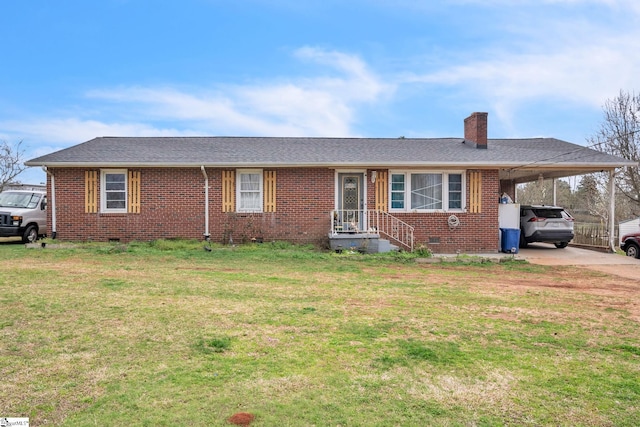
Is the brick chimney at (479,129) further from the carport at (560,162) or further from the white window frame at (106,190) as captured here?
the white window frame at (106,190)

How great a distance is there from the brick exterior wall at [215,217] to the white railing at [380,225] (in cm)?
25

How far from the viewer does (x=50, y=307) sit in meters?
5.93

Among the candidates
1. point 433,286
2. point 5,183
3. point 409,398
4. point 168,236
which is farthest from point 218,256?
point 5,183

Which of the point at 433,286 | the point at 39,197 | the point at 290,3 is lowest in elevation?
the point at 433,286

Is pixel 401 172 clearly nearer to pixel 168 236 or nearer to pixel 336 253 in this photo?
pixel 336 253

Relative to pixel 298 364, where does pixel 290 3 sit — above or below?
above

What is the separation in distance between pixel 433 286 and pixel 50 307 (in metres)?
6.20

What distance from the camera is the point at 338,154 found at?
50.4 feet

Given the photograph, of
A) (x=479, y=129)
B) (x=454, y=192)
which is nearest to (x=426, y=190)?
(x=454, y=192)

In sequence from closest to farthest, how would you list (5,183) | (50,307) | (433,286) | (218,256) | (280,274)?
(50,307)
(433,286)
(280,274)
(218,256)
(5,183)

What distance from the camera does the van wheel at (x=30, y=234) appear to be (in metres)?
15.5

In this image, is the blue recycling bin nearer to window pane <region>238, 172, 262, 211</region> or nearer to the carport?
the carport

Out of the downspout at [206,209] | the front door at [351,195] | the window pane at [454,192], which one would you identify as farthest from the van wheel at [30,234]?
the window pane at [454,192]

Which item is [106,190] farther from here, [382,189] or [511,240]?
[511,240]
